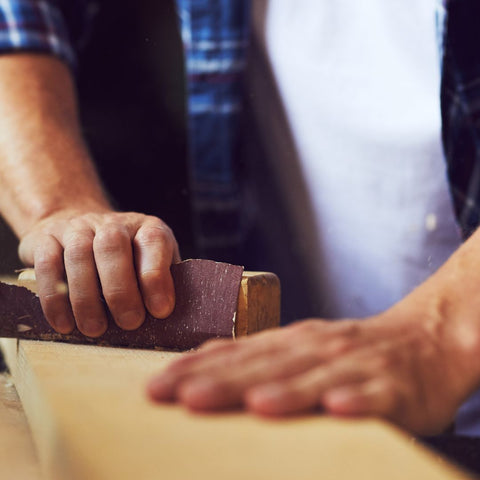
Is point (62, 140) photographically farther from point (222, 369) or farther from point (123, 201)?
point (222, 369)

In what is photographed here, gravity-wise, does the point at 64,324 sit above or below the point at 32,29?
below

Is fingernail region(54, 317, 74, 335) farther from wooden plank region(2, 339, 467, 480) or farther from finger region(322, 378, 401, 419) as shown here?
finger region(322, 378, 401, 419)

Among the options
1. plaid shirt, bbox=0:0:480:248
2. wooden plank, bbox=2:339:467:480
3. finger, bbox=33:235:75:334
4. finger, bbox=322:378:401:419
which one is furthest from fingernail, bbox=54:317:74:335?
plaid shirt, bbox=0:0:480:248

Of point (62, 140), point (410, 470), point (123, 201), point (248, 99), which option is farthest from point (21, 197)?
point (410, 470)

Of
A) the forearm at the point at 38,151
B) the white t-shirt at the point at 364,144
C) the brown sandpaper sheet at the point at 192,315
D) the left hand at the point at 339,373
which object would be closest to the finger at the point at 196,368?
the left hand at the point at 339,373

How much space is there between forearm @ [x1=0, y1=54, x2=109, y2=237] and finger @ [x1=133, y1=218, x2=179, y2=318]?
0.39 ft

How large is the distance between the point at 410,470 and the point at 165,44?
2.13 feet

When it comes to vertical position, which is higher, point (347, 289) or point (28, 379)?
point (28, 379)

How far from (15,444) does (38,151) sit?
301 mm

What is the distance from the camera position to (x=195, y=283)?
372mm

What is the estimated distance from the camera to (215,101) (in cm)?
67

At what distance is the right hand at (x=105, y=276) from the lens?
361mm

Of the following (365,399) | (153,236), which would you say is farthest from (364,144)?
(365,399)

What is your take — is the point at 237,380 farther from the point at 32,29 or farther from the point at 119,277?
the point at 32,29
